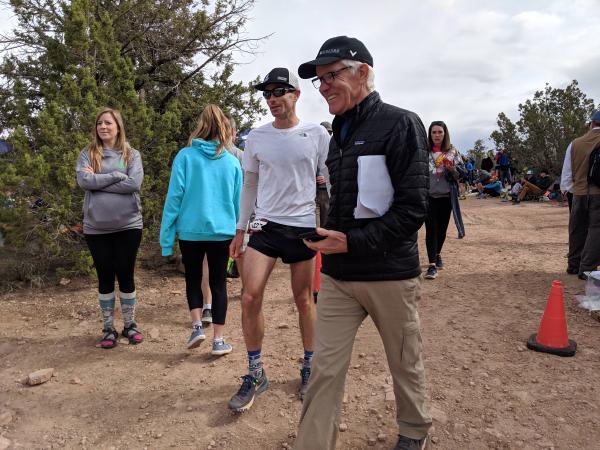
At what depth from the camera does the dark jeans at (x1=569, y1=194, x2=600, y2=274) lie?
216 inches

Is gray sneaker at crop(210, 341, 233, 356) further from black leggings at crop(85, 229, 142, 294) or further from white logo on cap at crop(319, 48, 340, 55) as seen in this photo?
white logo on cap at crop(319, 48, 340, 55)

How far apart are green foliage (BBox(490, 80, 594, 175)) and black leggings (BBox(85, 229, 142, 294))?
1546cm

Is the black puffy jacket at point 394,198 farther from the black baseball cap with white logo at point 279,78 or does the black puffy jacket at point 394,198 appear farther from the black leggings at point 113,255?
the black leggings at point 113,255

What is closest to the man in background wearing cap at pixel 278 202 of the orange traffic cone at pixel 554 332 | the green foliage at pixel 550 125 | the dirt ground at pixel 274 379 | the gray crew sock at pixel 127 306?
the dirt ground at pixel 274 379

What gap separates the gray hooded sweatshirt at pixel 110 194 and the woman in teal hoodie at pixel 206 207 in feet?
1.50

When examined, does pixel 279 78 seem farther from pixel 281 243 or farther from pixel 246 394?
pixel 246 394

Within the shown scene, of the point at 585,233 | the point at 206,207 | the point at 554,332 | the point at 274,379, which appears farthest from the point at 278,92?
the point at 585,233

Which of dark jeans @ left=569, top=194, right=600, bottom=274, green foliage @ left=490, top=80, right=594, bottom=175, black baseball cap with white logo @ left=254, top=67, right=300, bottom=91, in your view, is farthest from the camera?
green foliage @ left=490, top=80, right=594, bottom=175

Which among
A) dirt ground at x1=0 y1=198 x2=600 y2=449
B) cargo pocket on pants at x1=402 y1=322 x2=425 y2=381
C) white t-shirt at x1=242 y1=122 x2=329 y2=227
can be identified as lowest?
dirt ground at x1=0 y1=198 x2=600 y2=449

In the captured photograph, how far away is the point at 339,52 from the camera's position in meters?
2.08

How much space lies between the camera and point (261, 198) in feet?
10.4

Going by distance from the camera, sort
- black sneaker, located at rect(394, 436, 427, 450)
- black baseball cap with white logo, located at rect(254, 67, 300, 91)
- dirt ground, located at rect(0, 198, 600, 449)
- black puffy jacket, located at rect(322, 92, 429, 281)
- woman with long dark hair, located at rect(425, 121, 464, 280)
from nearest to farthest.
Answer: black puffy jacket, located at rect(322, 92, 429, 281) → black sneaker, located at rect(394, 436, 427, 450) → dirt ground, located at rect(0, 198, 600, 449) → black baseball cap with white logo, located at rect(254, 67, 300, 91) → woman with long dark hair, located at rect(425, 121, 464, 280)

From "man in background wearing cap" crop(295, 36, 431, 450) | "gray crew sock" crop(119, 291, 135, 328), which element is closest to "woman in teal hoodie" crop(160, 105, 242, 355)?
"gray crew sock" crop(119, 291, 135, 328)

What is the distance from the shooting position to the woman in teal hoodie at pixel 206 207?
383cm
